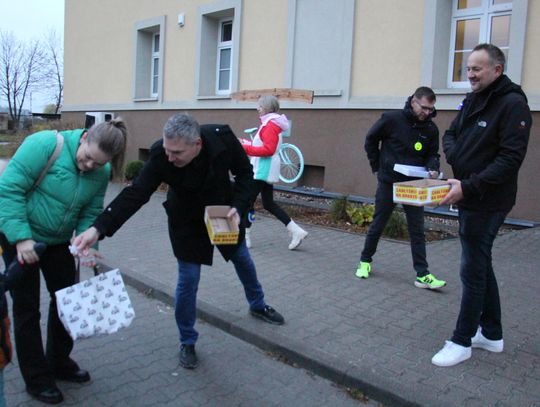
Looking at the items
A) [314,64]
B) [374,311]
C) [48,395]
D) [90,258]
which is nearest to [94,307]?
[90,258]

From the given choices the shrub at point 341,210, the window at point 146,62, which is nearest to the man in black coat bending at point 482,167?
the shrub at point 341,210

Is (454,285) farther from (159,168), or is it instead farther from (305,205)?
(305,205)

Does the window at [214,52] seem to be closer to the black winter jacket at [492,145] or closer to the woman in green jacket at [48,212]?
the black winter jacket at [492,145]

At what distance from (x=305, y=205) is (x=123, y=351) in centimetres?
629

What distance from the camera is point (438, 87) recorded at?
940cm

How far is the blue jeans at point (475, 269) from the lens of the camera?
11.6 ft

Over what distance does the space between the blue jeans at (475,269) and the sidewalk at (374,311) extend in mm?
307

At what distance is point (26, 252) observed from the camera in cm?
289

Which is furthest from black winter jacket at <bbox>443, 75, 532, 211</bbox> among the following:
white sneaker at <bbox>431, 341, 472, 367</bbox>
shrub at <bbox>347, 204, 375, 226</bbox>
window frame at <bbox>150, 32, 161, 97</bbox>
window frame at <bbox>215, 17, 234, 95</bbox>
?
window frame at <bbox>150, 32, 161, 97</bbox>

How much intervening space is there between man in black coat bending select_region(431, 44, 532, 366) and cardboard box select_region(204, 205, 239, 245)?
4.42ft

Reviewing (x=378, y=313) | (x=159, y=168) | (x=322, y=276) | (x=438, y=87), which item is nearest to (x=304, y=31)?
(x=438, y=87)

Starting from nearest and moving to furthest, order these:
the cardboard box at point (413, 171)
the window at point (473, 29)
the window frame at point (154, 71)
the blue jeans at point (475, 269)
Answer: the blue jeans at point (475, 269)
the cardboard box at point (413, 171)
the window at point (473, 29)
the window frame at point (154, 71)

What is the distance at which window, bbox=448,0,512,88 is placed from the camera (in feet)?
29.2

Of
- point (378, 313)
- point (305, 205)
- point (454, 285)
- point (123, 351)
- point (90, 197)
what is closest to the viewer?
point (90, 197)
